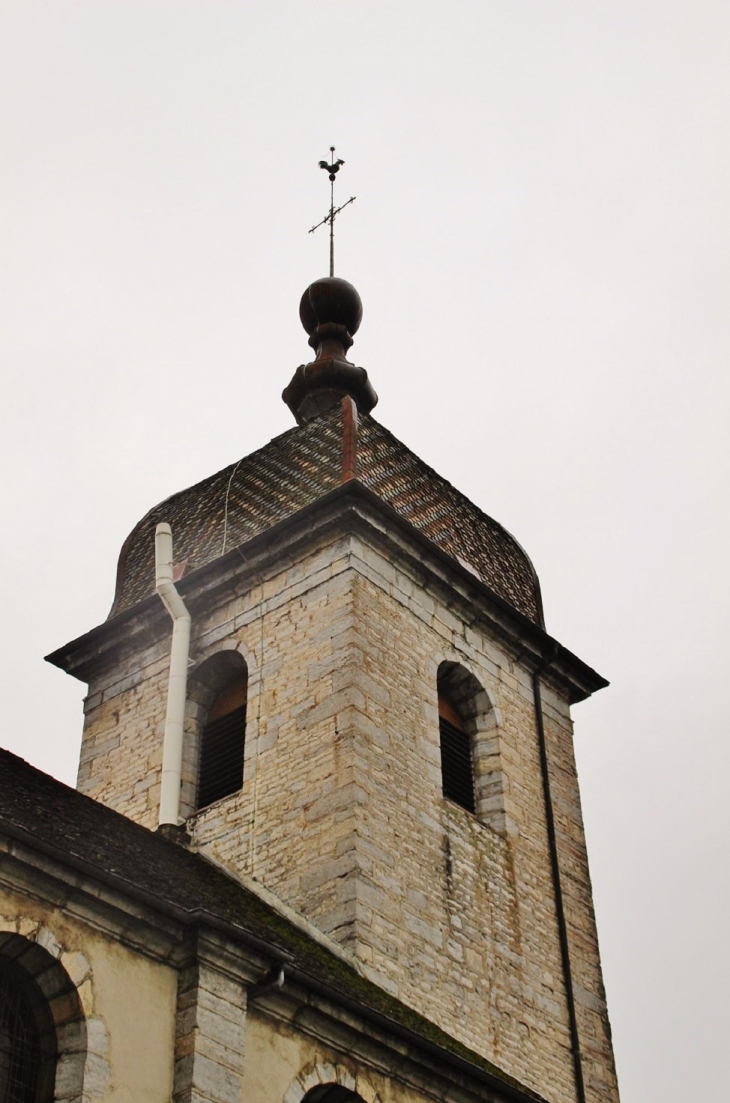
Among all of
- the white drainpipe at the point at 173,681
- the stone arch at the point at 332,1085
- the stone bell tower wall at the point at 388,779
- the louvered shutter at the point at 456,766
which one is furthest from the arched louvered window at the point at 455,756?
the stone arch at the point at 332,1085

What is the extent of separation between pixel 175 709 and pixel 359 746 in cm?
186

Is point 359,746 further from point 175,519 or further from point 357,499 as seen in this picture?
point 175,519

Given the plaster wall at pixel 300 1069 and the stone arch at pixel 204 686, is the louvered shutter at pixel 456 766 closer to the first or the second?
the stone arch at pixel 204 686

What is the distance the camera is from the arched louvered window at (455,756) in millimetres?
14203

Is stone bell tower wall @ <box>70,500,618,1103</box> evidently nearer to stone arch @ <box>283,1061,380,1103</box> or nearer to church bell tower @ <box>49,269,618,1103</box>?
church bell tower @ <box>49,269,618,1103</box>

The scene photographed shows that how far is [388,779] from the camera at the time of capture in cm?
1304

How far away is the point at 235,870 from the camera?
12.7m

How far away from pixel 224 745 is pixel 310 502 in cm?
220

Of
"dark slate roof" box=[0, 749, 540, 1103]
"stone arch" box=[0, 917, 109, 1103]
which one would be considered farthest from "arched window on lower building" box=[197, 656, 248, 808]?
"stone arch" box=[0, 917, 109, 1103]

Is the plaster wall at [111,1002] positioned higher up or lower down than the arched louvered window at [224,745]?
lower down

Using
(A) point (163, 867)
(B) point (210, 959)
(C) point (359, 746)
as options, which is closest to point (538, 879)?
(C) point (359, 746)

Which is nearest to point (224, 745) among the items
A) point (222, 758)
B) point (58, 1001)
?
point (222, 758)

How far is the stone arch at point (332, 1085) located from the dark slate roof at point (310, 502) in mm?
5897

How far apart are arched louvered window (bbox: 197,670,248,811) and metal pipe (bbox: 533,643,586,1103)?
9.06 feet
